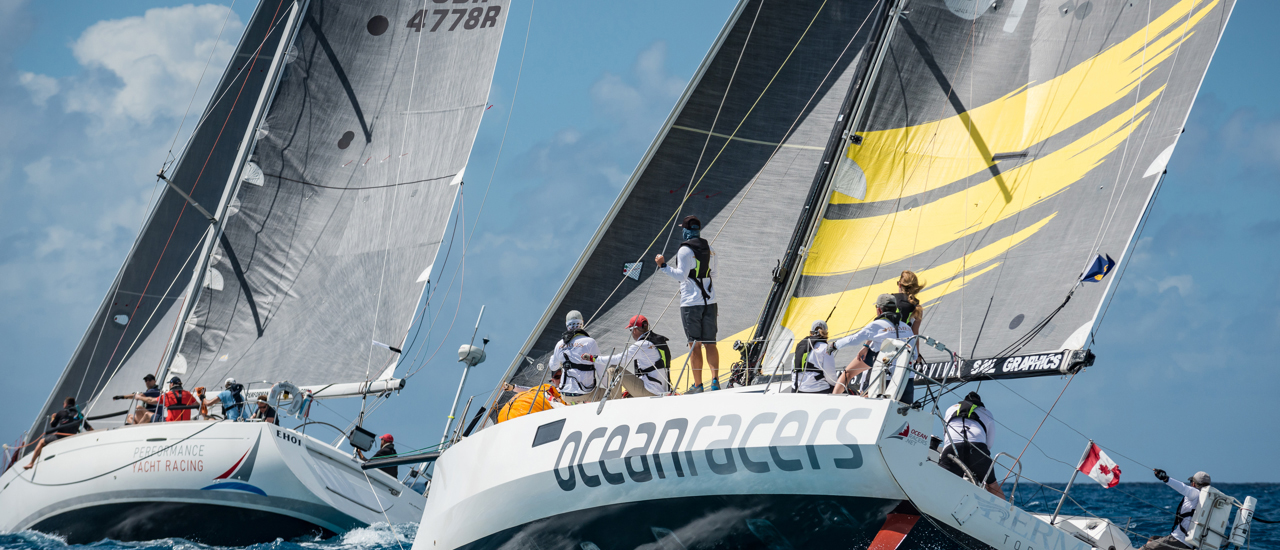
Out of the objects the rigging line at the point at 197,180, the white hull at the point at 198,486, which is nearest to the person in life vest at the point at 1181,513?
the white hull at the point at 198,486

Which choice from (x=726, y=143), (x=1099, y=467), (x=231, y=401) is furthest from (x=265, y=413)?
(x=1099, y=467)

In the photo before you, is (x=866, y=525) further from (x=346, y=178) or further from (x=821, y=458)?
(x=346, y=178)

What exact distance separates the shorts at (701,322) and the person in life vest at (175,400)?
641 centimetres

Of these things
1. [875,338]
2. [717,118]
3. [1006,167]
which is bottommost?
[875,338]

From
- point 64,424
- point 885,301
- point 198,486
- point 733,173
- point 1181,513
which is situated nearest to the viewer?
point 885,301

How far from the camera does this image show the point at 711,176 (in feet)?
35.0

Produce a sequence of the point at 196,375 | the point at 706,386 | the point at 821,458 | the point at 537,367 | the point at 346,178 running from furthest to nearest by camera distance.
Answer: the point at 346,178, the point at 196,375, the point at 537,367, the point at 706,386, the point at 821,458

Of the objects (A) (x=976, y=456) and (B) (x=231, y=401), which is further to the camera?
(B) (x=231, y=401)

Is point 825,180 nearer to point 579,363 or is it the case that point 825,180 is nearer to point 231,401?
point 579,363

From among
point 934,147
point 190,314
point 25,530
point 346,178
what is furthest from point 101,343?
point 934,147

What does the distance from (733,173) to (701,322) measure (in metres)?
3.32

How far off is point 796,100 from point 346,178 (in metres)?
6.59

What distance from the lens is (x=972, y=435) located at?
278 inches

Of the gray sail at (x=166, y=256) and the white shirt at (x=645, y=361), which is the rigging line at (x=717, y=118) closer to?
the white shirt at (x=645, y=361)
